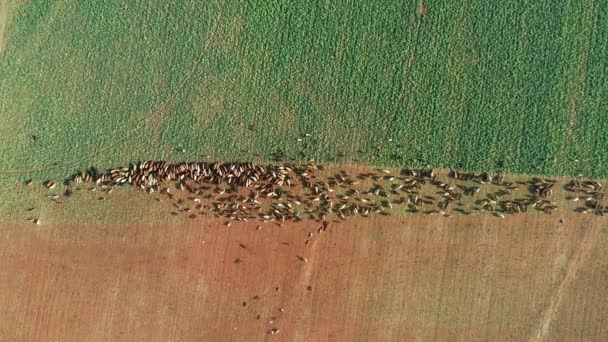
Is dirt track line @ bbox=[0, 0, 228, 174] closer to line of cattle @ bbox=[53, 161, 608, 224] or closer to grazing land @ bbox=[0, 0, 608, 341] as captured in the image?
grazing land @ bbox=[0, 0, 608, 341]

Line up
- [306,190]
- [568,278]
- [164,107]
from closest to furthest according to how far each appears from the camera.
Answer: [568,278] → [306,190] → [164,107]

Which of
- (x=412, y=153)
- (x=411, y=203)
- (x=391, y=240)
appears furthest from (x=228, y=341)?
(x=412, y=153)

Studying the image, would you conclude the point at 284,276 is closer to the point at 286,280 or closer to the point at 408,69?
the point at 286,280

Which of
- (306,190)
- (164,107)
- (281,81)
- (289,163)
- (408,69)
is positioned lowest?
(306,190)

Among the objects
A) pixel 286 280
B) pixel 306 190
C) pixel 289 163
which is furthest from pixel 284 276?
pixel 289 163

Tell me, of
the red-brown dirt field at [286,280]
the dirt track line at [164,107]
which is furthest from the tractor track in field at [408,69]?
the dirt track line at [164,107]
